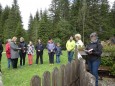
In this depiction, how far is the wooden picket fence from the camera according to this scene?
14.9ft

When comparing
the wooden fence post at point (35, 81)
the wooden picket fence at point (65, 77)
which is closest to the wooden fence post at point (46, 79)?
the wooden picket fence at point (65, 77)

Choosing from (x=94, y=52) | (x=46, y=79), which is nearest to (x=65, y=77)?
(x=46, y=79)

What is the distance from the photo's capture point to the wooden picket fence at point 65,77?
4.53m

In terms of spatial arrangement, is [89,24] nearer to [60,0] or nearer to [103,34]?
[103,34]

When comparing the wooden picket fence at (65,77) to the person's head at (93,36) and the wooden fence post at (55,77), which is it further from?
the person's head at (93,36)

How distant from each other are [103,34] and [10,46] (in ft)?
163

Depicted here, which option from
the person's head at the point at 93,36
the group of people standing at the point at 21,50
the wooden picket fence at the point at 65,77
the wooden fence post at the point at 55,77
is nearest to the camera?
the wooden picket fence at the point at 65,77

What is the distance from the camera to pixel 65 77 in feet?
21.3

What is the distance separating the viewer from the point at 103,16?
6675cm

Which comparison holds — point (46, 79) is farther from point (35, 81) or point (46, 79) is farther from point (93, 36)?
point (93, 36)

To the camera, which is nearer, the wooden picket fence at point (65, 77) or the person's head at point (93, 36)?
the wooden picket fence at point (65, 77)

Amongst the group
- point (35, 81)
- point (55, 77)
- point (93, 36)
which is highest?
point (93, 36)

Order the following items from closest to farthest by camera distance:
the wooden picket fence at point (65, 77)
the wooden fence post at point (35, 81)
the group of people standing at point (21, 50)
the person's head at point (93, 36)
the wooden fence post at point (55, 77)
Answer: the wooden fence post at point (35, 81)
the wooden picket fence at point (65, 77)
the wooden fence post at point (55, 77)
the person's head at point (93, 36)
the group of people standing at point (21, 50)

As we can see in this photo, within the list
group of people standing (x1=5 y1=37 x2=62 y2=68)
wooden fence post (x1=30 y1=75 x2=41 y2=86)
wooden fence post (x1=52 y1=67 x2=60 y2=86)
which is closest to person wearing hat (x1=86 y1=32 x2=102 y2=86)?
wooden fence post (x1=52 y1=67 x2=60 y2=86)
